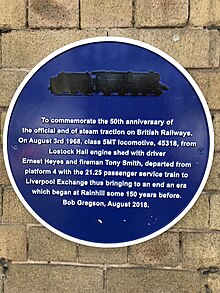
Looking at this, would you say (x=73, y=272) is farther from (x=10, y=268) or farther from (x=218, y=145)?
(x=218, y=145)

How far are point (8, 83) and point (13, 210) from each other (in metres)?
0.61

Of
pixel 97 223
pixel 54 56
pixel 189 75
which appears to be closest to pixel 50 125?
pixel 54 56

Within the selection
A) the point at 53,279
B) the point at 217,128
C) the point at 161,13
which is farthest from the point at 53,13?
the point at 53,279

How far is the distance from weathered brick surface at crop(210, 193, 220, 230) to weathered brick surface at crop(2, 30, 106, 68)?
3.01 ft

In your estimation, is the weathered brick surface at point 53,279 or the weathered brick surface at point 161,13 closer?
the weathered brick surface at point 161,13

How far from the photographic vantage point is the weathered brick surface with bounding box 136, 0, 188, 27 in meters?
1.87

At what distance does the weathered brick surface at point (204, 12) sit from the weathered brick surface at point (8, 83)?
82cm

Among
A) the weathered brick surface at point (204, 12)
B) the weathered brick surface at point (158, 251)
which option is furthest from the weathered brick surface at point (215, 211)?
the weathered brick surface at point (204, 12)

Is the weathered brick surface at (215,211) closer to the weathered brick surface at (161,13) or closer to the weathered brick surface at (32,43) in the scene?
the weathered brick surface at (161,13)

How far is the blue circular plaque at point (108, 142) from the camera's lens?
1.88m

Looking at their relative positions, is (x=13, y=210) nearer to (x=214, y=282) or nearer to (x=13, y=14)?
(x=13, y=14)

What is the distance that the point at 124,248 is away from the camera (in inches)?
80.0

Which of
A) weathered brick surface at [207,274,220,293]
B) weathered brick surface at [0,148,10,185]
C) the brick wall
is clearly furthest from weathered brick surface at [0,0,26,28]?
weathered brick surface at [207,274,220,293]

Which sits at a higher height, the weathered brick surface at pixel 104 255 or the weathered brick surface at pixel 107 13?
the weathered brick surface at pixel 107 13
